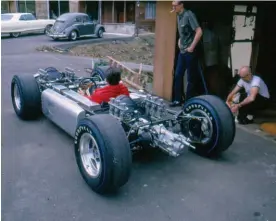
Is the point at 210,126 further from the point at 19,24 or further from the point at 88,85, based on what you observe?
the point at 19,24

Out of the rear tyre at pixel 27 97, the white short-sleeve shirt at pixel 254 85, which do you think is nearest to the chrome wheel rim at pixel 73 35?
the rear tyre at pixel 27 97

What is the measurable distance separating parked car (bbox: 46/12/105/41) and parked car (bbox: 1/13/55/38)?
212 centimetres

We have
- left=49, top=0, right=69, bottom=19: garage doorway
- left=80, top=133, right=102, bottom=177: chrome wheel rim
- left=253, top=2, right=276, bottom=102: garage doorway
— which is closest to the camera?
left=80, top=133, right=102, bottom=177: chrome wheel rim

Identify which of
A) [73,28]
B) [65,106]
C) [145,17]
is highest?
[145,17]

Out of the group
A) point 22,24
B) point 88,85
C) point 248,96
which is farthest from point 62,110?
point 22,24

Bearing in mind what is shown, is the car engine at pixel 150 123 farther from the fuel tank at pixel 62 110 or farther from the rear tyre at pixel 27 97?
the rear tyre at pixel 27 97

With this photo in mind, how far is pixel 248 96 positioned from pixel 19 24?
18471 millimetres

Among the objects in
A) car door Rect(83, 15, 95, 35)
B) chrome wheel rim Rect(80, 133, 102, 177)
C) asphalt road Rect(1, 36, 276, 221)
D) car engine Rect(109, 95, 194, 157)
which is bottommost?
asphalt road Rect(1, 36, 276, 221)

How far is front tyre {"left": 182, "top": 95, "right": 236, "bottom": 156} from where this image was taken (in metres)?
4.23

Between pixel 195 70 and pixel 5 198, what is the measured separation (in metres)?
4.21

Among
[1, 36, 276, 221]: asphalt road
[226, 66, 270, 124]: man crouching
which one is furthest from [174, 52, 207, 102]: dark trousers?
[1, 36, 276, 221]: asphalt road

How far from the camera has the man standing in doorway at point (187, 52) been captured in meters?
5.98

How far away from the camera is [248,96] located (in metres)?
5.88

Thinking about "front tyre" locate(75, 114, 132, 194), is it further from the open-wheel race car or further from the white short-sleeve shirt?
the white short-sleeve shirt
